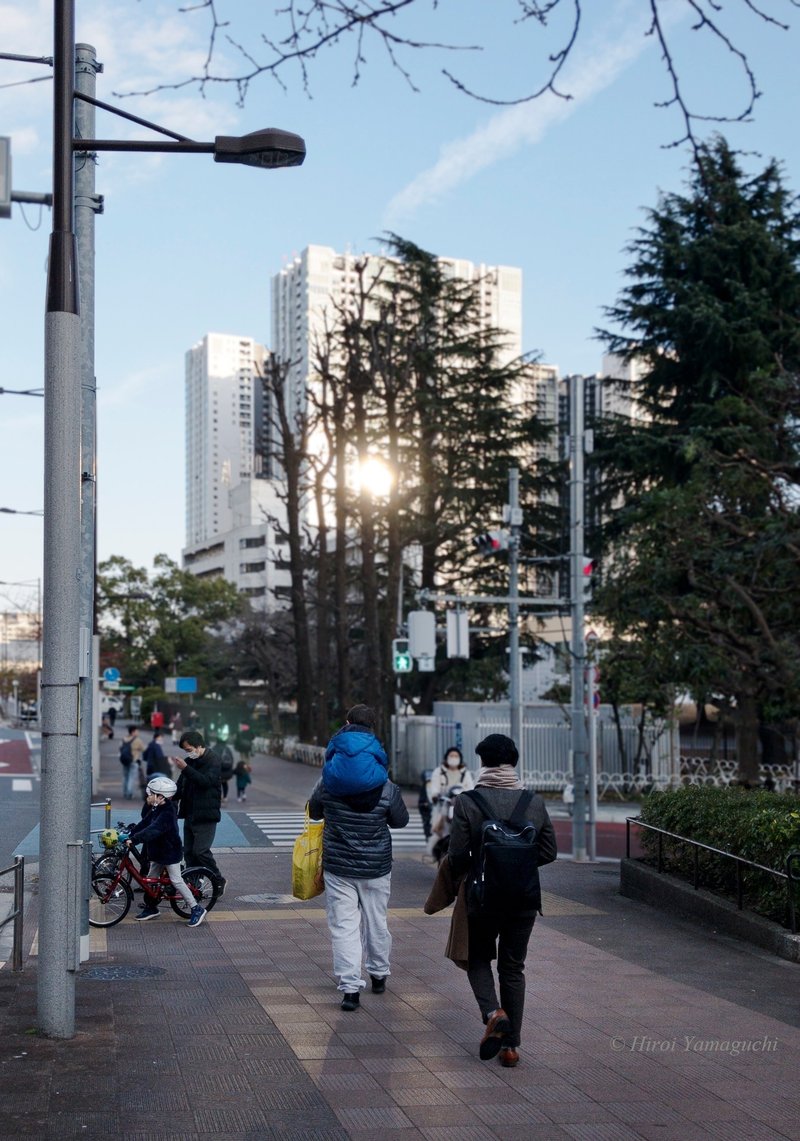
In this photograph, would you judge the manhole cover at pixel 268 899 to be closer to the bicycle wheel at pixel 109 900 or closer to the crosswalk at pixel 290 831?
the bicycle wheel at pixel 109 900

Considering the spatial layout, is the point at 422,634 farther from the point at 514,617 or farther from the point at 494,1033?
the point at 494,1033

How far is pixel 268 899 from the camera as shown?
14562mm

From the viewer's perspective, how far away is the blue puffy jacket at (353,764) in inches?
354

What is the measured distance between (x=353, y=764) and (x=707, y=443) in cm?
2468

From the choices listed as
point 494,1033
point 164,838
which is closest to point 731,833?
point 164,838

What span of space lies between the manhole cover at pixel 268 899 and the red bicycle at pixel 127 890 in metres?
1.38

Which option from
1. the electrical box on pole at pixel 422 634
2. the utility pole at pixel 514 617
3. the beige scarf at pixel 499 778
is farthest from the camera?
the electrical box on pole at pixel 422 634

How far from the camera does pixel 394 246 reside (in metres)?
47.4

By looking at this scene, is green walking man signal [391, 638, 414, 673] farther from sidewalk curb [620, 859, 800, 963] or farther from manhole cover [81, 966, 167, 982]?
manhole cover [81, 966, 167, 982]

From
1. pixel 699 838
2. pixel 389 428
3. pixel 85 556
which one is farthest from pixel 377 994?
pixel 389 428

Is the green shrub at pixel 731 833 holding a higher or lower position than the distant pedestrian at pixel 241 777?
higher

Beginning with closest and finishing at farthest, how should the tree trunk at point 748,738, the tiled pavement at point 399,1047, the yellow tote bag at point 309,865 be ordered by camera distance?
the tiled pavement at point 399,1047, the yellow tote bag at point 309,865, the tree trunk at point 748,738

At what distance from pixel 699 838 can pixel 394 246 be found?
36671 mm

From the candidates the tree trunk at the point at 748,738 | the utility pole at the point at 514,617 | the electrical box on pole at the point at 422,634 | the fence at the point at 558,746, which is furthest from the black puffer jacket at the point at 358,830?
the fence at the point at 558,746
